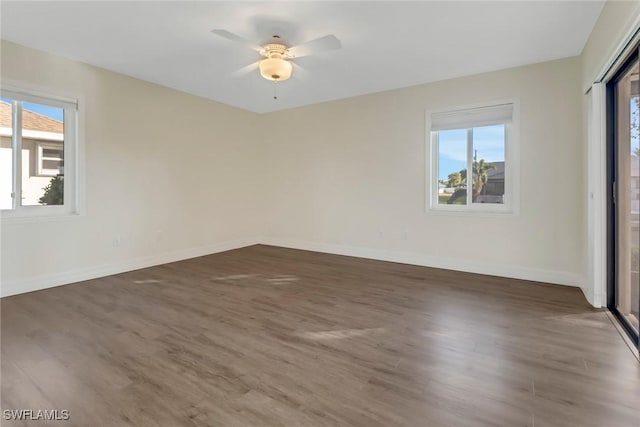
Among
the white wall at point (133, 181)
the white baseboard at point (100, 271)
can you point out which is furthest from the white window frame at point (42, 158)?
the white baseboard at point (100, 271)

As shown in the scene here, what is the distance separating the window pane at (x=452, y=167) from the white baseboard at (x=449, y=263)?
0.84 meters

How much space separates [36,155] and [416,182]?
4.67 m

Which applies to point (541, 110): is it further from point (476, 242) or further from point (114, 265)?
point (114, 265)

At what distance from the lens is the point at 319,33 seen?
3.07m

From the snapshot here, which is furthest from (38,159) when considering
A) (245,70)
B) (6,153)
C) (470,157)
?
(470,157)

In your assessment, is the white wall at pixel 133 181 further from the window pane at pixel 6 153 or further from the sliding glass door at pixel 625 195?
the sliding glass door at pixel 625 195

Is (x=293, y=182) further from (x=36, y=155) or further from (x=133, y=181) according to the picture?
(x=36, y=155)

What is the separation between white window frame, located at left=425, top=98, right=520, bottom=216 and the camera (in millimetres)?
3883

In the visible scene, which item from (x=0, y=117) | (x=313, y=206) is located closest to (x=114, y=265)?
(x=0, y=117)

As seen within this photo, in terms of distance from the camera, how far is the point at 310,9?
8.77 feet

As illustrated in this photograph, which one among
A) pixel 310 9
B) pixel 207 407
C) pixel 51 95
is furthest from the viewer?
pixel 51 95

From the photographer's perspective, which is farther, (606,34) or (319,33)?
(319,33)

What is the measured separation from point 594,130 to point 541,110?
100cm

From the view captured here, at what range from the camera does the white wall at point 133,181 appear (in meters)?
3.47
